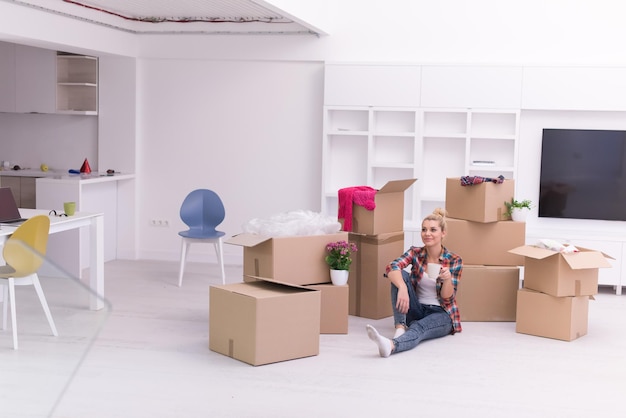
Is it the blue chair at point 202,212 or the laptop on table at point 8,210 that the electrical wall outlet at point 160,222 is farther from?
the laptop on table at point 8,210

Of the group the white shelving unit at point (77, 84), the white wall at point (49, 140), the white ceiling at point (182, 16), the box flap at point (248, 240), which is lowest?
the box flap at point (248, 240)

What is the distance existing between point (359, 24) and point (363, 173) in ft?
4.50

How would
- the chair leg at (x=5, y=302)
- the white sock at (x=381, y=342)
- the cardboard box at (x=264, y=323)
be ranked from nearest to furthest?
the chair leg at (x=5, y=302), the cardboard box at (x=264, y=323), the white sock at (x=381, y=342)

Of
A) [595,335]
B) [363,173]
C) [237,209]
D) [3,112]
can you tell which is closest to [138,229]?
[237,209]

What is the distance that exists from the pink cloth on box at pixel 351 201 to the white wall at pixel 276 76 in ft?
5.93

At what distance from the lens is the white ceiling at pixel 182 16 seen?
22.2 ft

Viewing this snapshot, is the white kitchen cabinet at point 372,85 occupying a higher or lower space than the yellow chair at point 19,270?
higher

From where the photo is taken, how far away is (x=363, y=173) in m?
7.61

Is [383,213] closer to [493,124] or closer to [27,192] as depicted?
[493,124]

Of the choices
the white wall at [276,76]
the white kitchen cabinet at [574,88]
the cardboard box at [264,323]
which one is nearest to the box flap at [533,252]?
the cardboard box at [264,323]

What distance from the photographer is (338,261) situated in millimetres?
5273

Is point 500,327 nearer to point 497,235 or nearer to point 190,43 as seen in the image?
point 497,235

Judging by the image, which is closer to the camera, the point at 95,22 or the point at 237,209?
the point at 95,22

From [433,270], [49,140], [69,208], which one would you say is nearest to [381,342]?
[433,270]
